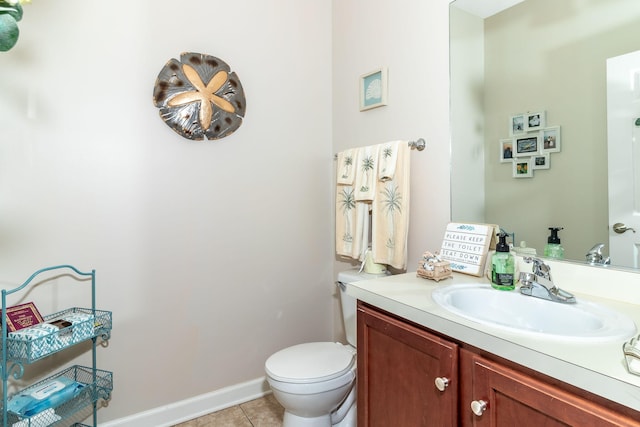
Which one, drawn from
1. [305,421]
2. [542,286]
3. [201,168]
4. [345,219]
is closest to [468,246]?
[542,286]

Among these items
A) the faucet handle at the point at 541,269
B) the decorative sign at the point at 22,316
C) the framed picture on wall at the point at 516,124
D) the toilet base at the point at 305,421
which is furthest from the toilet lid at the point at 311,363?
the framed picture on wall at the point at 516,124

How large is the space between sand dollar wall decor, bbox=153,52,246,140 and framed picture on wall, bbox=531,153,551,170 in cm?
146

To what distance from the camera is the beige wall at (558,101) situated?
1089 millimetres

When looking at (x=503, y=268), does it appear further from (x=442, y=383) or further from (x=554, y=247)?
(x=442, y=383)

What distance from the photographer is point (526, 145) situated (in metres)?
1.29

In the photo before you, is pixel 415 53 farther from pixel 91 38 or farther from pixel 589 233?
pixel 91 38

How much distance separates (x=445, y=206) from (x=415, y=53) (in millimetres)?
763

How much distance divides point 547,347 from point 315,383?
0.96 metres

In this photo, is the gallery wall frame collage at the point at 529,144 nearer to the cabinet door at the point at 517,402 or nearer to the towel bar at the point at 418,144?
the towel bar at the point at 418,144

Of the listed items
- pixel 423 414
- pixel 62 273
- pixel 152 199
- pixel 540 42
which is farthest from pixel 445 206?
pixel 62 273

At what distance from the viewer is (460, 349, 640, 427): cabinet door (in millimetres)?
631

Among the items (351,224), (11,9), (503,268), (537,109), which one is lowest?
(503,268)

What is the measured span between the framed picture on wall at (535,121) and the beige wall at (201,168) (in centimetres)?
34

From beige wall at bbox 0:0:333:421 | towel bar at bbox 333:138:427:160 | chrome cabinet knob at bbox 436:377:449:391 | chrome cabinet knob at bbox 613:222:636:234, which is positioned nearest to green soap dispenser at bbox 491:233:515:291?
chrome cabinet knob at bbox 613:222:636:234
